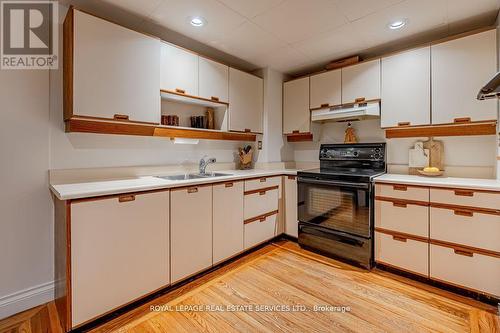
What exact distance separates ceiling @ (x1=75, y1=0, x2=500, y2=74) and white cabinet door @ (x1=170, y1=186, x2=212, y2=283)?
1.51m

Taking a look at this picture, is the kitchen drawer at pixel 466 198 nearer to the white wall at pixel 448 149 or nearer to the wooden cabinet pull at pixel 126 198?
the white wall at pixel 448 149

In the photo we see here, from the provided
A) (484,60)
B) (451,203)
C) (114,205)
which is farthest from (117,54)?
(484,60)

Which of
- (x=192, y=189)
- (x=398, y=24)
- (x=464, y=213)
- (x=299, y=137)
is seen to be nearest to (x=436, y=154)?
(x=464, y=213)

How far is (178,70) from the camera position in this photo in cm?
233

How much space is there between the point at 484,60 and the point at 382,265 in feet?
6.65

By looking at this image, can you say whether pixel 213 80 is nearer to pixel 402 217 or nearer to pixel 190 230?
pixel 190 230

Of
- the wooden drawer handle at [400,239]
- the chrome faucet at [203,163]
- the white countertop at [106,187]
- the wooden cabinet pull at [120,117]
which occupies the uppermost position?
the wooden cabinet pull at [120,117]

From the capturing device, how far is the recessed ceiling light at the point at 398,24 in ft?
7.04

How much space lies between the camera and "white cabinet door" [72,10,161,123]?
69.0 inches

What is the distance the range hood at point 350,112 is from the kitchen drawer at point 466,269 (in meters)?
1.42

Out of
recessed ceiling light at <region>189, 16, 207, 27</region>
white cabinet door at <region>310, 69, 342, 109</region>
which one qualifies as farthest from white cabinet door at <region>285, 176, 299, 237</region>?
recessed ceiling light at <region>189, 16, 207, 27</region>

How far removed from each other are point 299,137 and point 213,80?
151 centimetres

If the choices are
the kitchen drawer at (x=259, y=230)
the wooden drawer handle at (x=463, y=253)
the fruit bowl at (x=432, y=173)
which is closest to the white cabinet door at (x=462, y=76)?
the fruit bowl at (x=432, y=173)

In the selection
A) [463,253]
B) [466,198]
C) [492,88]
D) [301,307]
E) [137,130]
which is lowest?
[301,307]
